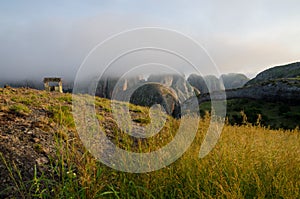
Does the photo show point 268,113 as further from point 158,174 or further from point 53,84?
point 158,174

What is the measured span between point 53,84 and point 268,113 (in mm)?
29650

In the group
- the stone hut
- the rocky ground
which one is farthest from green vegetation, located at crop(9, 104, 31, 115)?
the stone hut

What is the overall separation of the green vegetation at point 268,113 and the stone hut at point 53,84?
14317 mm

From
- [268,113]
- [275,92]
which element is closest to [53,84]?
[268,113]

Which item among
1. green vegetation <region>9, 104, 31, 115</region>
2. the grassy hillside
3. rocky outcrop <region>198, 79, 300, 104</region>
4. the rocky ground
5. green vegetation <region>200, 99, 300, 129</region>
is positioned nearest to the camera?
the grassy hillside

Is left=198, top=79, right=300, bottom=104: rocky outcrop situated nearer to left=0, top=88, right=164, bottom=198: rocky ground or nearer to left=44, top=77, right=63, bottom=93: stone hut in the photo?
left=44, top=77, right=63, bottom=93: stone hut

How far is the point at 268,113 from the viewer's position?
34906 mm

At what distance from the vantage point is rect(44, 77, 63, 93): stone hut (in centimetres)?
1582

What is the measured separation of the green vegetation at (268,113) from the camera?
1125 inches

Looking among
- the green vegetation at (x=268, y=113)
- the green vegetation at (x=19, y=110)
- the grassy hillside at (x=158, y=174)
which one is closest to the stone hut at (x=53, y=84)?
the green vegetation at (x=19, y=110)

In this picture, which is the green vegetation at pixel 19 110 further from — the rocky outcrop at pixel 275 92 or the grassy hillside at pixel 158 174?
the rocky outcrop at pixel 275 92

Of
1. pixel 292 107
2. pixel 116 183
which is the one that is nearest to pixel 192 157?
pixel 116 183

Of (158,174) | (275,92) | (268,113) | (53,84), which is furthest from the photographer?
(275,92)

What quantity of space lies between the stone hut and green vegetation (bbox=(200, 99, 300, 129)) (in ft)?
47.0
